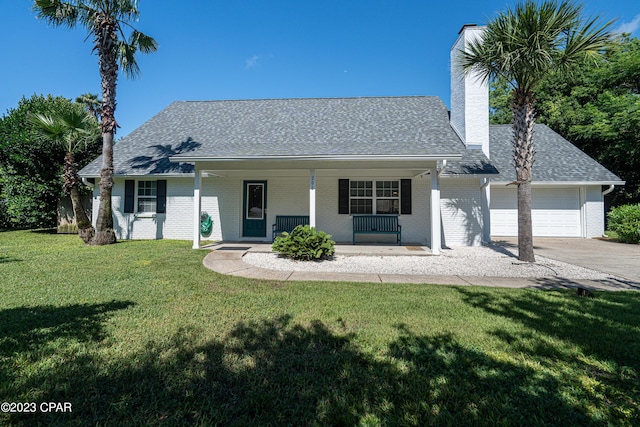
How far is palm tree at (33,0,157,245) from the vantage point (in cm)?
995

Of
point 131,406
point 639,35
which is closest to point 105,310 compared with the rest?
point 131,406

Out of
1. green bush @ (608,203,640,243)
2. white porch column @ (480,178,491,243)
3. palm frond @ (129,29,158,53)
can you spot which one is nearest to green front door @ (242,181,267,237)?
palm frond @ (129,29,158,53)

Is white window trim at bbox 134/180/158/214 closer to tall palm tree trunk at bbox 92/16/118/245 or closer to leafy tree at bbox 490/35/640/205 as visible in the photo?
tall palm tree trunk at bbox 92/16/118/245

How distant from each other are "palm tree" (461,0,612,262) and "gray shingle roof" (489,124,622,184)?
511 centimetres

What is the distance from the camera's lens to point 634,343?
131 inches

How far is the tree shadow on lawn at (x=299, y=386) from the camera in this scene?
2.13 m

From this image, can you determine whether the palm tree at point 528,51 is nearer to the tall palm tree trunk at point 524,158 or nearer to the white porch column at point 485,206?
the tall palm tree trunk at point 524,158

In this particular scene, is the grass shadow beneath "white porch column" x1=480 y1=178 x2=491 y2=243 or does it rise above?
beneath

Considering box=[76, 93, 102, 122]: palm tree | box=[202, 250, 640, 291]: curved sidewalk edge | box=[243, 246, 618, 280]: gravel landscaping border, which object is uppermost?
box=[76, 93, 102, 122]: palm tree

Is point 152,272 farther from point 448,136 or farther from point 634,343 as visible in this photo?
point 448,136

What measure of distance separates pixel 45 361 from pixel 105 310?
4.72ft

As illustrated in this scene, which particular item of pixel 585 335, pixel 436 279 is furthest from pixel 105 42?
pixel 585 335

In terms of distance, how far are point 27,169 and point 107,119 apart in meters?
8.00

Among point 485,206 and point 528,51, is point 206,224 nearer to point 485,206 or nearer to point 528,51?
point 485,206
